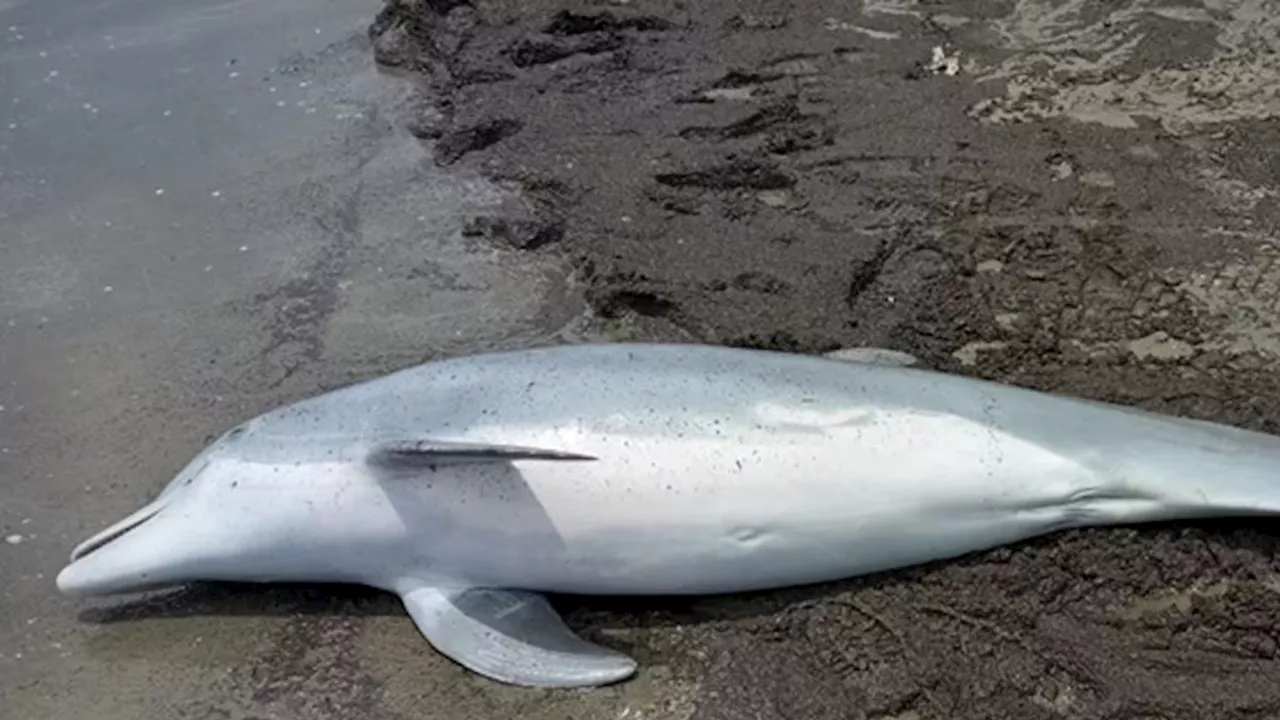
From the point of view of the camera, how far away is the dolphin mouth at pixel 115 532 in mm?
4119

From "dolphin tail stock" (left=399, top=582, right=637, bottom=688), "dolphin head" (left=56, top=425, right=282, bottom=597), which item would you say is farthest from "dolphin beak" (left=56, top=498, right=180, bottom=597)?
"dolphin tail stock" (left=399, top=582, right=637, bottom=688)

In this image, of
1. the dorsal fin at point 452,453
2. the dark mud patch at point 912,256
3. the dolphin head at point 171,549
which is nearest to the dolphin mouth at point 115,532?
the dolphin head at point 171,549

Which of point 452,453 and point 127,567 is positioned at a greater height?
point 452,453

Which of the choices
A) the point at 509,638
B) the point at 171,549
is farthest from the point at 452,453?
the point at 171,549

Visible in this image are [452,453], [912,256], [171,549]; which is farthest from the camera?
[912,256]

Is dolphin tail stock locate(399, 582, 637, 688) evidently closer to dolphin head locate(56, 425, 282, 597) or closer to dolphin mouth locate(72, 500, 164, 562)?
dolphin head locate(56, 425, 282, 597)

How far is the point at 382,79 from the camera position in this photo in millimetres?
7461

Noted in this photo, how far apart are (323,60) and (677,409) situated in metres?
4.61

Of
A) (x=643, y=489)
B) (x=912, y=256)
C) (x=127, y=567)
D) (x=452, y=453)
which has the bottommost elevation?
(x=912, y=256)

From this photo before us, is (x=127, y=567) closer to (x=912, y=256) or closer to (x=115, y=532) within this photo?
(x=115, y=532)

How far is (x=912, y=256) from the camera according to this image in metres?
5.45

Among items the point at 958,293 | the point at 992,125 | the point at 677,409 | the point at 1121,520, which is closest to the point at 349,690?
the point at 677,409

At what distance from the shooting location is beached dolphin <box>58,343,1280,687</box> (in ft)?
12.4

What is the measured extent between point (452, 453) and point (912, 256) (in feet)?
7.96
